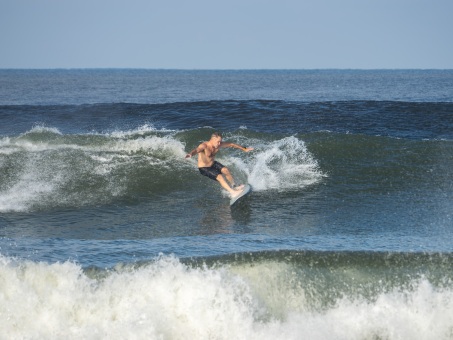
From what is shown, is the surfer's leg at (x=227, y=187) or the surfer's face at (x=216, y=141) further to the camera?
the surfer's leg at (x=227, y=187)

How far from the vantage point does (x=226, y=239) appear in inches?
429

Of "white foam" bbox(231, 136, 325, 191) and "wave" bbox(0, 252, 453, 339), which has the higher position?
"white foam" bbox(231, 136, 325, 191)

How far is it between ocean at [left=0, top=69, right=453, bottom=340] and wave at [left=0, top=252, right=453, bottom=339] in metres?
0.02

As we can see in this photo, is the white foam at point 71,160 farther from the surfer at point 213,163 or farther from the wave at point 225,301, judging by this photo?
the wave at point 225,301

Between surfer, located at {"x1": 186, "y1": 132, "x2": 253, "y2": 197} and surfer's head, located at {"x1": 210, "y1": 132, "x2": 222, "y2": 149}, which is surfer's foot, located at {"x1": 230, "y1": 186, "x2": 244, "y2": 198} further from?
surfer's head, located at {"x1": 210, "y1": 132, "x2": 222, "y2": 149}

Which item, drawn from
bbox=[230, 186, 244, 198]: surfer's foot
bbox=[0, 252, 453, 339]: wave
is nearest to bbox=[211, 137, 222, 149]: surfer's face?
bbox=[230, 186, 244, 198]: surfer's foot

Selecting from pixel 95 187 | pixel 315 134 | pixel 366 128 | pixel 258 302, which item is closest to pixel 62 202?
pixel 95 187

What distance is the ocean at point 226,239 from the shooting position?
812 centimetres

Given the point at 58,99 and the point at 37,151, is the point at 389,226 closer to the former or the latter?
the point at 37,151

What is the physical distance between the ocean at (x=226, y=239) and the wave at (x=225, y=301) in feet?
0.06

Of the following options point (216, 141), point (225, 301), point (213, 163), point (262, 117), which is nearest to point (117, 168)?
point (213, 163)

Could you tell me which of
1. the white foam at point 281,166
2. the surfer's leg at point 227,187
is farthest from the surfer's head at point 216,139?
the white foam at point 281,166

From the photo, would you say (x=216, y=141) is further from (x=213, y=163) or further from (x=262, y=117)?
(x=262, y=117)

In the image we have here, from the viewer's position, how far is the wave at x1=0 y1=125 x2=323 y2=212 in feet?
49.8
